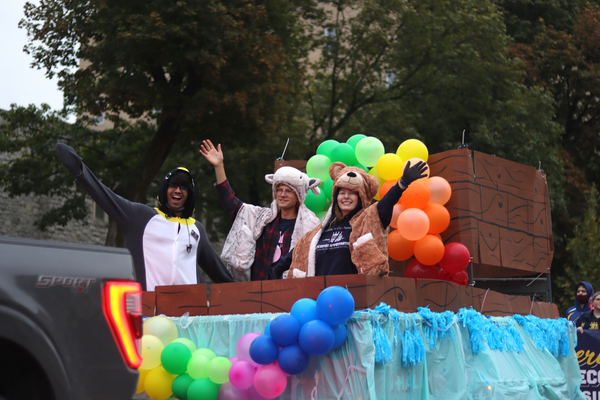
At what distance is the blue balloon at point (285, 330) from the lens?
3.38 metres

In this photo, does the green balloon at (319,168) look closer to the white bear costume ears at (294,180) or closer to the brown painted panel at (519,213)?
the white bear costume ears at (294,180)

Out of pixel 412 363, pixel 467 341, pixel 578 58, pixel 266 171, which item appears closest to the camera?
pixel 412 363

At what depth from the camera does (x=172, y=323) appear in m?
3.86

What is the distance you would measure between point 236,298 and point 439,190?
6.86ft

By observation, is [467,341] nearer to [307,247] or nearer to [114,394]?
[307,247]

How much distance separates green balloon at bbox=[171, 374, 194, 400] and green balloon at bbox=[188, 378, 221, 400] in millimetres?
49

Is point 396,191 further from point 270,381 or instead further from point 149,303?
point 149,303

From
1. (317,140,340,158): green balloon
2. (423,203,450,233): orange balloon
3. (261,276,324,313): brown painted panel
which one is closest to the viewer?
(261,276,324,313): brown painted panel

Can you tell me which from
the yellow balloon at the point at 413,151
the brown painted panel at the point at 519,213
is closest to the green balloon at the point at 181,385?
the yellow balloon at the point at 413,151

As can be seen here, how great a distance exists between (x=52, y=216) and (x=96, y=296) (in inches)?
564

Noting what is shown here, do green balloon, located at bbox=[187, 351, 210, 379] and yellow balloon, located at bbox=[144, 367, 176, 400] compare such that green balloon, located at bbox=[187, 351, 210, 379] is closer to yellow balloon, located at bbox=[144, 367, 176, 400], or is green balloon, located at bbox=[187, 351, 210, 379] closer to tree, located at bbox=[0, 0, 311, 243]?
yellow balloon, located at bbox=[144, 367, 176, 400]

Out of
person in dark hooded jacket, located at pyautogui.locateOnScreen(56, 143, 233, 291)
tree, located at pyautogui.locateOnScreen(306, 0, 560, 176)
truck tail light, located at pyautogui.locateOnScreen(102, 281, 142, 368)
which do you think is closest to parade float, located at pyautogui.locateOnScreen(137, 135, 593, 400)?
person in dark hooded jacket, located at pyautogui.locateOnScreen(56, 143, 233, 291)

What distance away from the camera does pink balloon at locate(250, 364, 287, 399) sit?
342 centimetres

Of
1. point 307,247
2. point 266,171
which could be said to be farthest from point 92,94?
point 307,247
